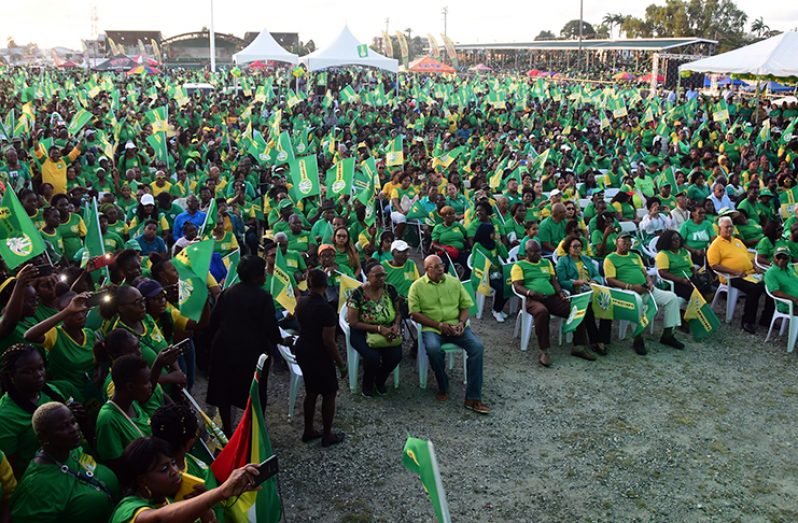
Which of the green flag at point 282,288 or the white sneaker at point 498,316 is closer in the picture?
the green flag at point 282,288

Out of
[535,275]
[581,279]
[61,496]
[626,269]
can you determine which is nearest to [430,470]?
[61,496]

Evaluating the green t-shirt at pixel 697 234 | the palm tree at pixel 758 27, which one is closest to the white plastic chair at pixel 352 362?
the green t-shirt at pixel 697 234

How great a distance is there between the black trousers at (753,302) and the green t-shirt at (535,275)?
248cm

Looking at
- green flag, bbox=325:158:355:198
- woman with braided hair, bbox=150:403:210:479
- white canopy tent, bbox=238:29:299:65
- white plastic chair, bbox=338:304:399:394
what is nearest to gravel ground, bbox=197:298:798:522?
white plastic chair, bbox=338:304:399:394

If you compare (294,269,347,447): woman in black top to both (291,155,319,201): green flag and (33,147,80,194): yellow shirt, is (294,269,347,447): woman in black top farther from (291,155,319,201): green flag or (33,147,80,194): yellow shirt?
(33,147,80,194): yellow shirt

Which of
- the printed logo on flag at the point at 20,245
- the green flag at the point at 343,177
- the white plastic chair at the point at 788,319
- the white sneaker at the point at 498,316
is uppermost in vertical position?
the green flag at the point at 343,177

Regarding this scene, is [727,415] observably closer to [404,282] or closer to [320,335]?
[404,282]

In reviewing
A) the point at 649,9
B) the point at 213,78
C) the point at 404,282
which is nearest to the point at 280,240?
the point at 404,282

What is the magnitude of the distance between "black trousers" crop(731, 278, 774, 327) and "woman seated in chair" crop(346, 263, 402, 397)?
14.7 ft

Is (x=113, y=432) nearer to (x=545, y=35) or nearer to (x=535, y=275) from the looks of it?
(x=535, y=275)

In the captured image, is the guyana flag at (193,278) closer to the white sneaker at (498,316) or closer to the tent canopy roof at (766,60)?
the white sneaker at (498,316)

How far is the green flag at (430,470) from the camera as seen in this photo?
2.67 meters

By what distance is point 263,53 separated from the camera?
29328 millimetres

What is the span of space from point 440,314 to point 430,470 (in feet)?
12.0
